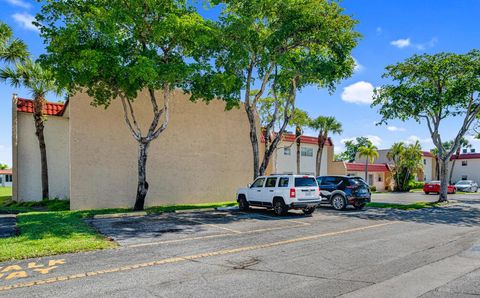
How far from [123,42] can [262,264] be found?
12.5m

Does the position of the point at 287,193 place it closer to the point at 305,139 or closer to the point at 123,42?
the point at 123,42

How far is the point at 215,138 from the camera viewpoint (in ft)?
77.6

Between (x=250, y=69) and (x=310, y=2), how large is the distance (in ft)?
15.5

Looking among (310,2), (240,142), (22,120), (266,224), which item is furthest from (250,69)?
(22,120)

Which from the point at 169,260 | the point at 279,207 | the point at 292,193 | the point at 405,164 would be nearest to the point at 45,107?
the point at 279,207

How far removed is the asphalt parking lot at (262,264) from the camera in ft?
19.5

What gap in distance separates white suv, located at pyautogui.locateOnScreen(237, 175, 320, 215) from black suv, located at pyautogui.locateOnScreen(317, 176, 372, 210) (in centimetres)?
332

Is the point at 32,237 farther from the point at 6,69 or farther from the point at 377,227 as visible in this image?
the point at 6,69

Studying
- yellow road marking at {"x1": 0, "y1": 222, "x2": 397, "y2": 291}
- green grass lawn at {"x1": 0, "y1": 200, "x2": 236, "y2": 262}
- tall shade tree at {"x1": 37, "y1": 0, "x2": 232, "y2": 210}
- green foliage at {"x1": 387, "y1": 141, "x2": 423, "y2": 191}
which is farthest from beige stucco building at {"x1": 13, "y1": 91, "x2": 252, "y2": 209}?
green foliage at {"x1": 387, "y1": 141, "x2": 423, "y2": 191}

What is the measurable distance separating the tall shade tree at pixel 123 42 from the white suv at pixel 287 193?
5369mm

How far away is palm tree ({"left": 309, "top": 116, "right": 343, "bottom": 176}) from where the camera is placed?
34906 millimetres

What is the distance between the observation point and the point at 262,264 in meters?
7.60

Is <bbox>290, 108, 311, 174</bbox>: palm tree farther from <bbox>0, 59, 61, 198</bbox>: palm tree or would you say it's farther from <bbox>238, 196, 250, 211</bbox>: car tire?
<bbox>0, 59, 61, 198</bbox>: palm tree

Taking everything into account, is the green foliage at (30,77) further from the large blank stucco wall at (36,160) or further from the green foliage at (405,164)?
the green foliage at (405,164)
